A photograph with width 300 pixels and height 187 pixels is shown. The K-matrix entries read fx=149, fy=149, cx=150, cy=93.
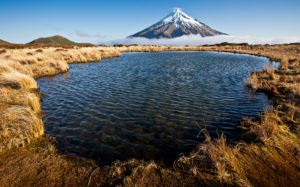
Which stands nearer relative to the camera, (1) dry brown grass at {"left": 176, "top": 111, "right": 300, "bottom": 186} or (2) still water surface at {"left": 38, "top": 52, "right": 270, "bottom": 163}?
(1) dry brown grass at {"left": 176, "top": 111, "right": 300, "bottom": 186}

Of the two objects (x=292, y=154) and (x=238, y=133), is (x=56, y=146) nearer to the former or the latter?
(x=238, y=133)

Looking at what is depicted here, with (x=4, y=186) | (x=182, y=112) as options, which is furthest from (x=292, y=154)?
(x=4, y=186)

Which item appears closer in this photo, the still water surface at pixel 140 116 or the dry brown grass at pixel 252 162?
the dry brown grass at pixel 252 162

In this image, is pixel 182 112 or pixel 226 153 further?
pixel 182 112

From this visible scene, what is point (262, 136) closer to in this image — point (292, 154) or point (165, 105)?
point (292, 154)

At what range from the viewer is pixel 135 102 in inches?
350

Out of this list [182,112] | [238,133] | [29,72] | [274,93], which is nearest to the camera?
[238,133]

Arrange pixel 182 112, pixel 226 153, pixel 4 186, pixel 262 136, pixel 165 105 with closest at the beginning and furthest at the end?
1. pixel 4 186
2. pixel 226 153
3. pixel 262 136
4. pixel 182 112
5. pixel 165 105

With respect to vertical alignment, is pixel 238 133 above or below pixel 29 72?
below

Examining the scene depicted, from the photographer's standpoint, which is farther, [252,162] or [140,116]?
[140,116]

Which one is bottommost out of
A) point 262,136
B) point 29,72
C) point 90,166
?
point 90,166

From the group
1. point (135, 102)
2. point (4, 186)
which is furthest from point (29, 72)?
point (4, 186)

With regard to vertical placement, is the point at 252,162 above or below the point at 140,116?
below

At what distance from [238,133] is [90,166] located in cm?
534
